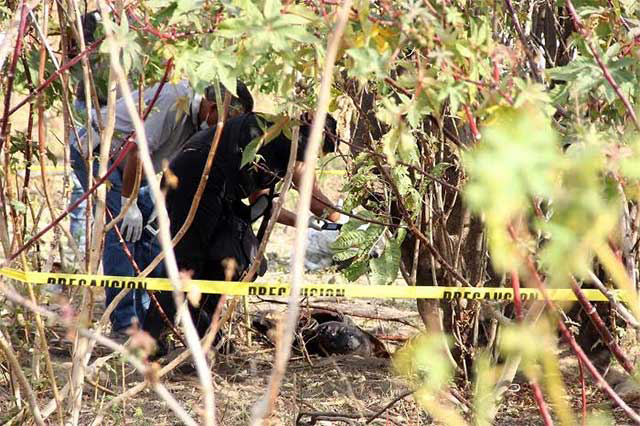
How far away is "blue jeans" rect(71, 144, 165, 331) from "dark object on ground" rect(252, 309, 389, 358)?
0.68 meters

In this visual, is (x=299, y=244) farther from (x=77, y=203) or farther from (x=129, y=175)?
(x=129, y=175)

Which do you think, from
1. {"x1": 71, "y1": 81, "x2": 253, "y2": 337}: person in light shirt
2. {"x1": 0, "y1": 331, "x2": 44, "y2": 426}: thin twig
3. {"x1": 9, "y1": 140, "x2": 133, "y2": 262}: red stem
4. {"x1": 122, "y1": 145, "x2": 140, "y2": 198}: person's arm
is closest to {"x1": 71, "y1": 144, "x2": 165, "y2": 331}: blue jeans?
{"x1": 71, "y1": 81, "x2": 253, "y2": 337}: person in light shirt

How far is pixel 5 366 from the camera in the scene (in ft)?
12.0

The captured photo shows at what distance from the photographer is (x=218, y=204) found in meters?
4.71

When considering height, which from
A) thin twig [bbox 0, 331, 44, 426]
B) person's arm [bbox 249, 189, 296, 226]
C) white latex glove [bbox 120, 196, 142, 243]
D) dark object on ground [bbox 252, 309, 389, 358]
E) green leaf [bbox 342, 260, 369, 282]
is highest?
person's arm [bbox 249, 189, 296, 226]

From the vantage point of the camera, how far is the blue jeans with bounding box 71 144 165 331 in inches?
199

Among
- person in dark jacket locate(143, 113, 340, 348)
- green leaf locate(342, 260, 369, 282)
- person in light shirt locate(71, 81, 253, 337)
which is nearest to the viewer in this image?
green leaf locate(342, 260, 369, 282)

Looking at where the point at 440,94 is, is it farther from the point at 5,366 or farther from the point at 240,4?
the point at 5,366

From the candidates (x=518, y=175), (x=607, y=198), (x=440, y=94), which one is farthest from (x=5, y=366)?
(x=518, y=175)

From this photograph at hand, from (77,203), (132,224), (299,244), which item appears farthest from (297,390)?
(299,244)

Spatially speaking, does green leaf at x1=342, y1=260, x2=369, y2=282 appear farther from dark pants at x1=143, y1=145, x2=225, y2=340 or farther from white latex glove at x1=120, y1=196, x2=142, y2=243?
white latex glove at x1=120, y1=196, x2=142, y2=243

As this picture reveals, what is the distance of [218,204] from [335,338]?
0.82m

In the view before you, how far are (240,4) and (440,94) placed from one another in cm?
45

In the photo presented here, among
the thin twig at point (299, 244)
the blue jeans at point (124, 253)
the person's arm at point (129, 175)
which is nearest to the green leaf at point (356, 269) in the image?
the person's arm at point (129, 175)
